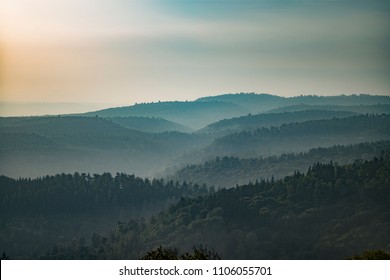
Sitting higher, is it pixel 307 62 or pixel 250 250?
pixel 307 62

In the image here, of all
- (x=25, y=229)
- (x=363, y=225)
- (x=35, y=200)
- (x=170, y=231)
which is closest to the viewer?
(x=363, y=225)

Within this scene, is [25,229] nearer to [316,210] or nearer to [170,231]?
[170,231]

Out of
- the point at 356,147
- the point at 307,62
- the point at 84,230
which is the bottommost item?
the point at 84,230

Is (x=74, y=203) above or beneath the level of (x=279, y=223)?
above

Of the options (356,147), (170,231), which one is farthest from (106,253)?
(356,147)

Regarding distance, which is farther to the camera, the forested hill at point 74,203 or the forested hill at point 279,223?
the forested hill at point 74,203

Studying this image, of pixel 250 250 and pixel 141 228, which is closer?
pixel 250 250

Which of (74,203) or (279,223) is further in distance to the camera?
(74,203)

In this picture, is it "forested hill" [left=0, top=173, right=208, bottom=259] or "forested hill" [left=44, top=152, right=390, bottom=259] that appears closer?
"forested hill" [left=44, top=152, right=390, bottom=259]
